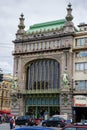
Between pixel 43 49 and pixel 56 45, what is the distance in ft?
10.5

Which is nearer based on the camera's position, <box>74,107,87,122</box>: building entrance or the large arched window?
<box>74,107,87,122</box>: building entrance

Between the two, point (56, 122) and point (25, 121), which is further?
point (25, 121)

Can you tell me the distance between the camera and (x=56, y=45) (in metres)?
66.3

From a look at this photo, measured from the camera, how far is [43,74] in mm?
68000

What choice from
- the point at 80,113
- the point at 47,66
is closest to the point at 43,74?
the point at 47,66

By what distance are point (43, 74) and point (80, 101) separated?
11.1m

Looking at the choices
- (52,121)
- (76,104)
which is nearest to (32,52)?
Answer: (76,104)

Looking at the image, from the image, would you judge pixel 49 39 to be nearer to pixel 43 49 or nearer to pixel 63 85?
pixel 43 49

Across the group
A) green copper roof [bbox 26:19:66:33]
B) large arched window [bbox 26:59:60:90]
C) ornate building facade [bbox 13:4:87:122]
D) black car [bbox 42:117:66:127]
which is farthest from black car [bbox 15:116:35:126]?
green copper roof [bbox 26:19:66:33]

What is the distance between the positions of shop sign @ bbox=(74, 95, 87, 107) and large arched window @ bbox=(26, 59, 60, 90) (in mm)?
6349

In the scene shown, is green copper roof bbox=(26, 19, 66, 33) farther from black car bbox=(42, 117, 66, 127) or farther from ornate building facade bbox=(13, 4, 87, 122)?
black car bbox=(42, 117, 66, 127)

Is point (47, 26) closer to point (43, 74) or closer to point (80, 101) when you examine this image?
point (43, 74)

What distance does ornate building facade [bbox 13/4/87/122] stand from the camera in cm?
6375

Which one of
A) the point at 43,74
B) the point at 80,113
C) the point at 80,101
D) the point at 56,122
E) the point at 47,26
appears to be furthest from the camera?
the point at 47,26
